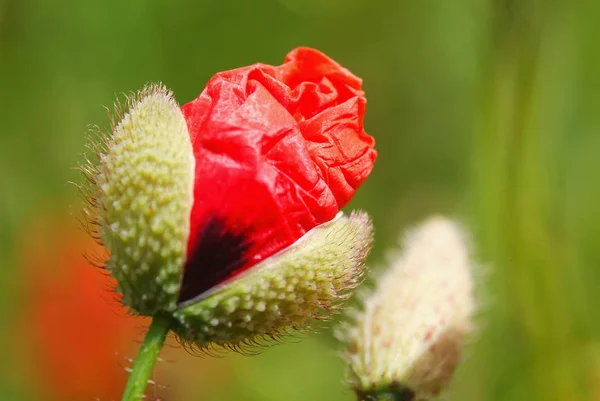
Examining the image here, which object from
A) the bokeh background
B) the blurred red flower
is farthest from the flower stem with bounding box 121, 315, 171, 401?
the blurred red flower

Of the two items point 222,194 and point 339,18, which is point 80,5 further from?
point 222,194

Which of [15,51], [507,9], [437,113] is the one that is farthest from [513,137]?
Answer: [15,51]

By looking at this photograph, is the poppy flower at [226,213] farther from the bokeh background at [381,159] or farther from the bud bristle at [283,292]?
the bokeh background at [381,159]

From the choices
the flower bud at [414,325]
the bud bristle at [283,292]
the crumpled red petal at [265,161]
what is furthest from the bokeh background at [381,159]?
the crumpled red petal at [265,161]

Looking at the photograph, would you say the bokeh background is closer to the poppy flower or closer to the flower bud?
the flower bud

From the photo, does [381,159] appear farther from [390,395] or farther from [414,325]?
[390,395]

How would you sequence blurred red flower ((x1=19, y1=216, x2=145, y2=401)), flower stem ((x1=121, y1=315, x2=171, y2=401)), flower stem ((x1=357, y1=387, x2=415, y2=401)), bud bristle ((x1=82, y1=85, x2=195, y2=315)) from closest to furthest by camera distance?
1. flower stem ((x1=121, y1=315, x2=171, y2=401))
2. bud bristle ((x1=82, y1=85, x2=195, y2=315))
3. flower stem ((x1=357, y1=387, x2=415, y2=401))
4. blurred red flower ((x1=19, y1=216, x2=145, y2=401))
